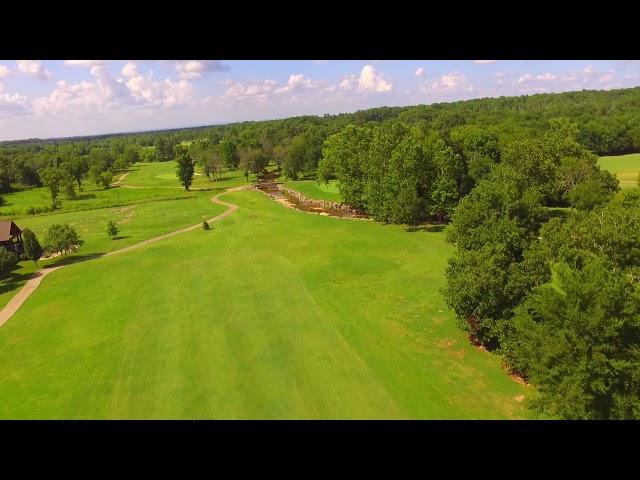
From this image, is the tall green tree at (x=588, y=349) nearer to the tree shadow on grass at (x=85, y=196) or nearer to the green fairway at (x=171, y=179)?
the green fairway at (x=171, y=179)

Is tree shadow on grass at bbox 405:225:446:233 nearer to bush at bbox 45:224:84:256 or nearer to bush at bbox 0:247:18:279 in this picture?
bush at bbox 45:224:84:256

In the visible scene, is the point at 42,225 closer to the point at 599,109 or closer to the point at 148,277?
the point at 148,277

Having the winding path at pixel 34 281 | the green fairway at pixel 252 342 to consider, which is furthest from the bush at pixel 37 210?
the green fairway at pixel 252 342

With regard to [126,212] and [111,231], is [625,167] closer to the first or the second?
[111,231]

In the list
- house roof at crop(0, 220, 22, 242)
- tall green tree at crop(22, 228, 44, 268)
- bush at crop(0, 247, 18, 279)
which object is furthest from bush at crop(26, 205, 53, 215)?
bush at crop(0, 247, 18, 279)

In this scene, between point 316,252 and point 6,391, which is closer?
point 6,391

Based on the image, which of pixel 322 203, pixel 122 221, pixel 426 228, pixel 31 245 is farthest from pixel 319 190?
pixel 31 245
